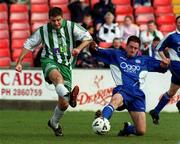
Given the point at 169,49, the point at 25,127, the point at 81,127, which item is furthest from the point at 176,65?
the point at 25,127

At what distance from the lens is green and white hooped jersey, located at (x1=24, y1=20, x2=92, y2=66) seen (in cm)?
1275

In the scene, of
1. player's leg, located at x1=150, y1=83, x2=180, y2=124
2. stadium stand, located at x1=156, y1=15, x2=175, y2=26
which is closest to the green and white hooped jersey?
player's leg, located at x1=150, y1=83, x2=180, y2=124

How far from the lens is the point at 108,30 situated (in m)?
20.7

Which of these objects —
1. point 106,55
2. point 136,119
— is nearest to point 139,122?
point 136,119

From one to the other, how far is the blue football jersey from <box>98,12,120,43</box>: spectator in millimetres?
7739

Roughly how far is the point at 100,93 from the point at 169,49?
149 inches

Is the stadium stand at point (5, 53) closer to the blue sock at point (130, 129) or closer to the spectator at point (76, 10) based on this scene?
the spectator at point (76, 10)

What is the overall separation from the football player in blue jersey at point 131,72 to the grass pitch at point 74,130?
289mm

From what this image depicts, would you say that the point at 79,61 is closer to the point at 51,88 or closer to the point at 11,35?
the point at 51,88

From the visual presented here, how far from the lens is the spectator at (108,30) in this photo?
20547 mm

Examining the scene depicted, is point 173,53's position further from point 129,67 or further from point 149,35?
point 149,35

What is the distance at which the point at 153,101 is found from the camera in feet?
60.8

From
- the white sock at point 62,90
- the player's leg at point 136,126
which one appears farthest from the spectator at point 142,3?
the white sock at point 62,90

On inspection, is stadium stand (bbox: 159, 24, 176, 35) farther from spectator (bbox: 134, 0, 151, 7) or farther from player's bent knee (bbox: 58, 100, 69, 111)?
player's bent knee (bbox: 58, 100, 69, 111)
